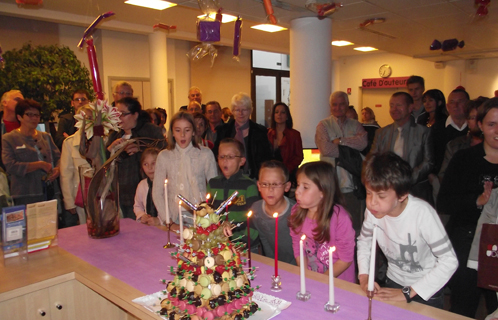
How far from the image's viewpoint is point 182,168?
2873 mm

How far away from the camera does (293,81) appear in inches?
224

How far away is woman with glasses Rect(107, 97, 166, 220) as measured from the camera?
10.9ft

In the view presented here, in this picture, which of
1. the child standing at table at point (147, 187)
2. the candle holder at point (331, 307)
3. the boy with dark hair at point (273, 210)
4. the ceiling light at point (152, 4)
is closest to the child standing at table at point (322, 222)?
the boy with dark hair at point (273, 210)

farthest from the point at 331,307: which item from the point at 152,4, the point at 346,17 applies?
the point at 346,17

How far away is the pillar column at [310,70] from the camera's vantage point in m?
5.48

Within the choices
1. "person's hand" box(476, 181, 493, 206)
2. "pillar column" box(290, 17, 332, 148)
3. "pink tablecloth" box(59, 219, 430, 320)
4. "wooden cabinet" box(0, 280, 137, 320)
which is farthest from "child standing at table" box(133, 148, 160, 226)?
"pillar column" box(290, 17, 332, 148)

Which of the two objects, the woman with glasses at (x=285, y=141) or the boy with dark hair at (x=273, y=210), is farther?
the woman with glasses at (x=285, y=141)

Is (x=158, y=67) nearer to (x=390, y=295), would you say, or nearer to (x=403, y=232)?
(x=403, y=232)

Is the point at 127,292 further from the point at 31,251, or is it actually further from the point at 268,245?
the point at 268,245

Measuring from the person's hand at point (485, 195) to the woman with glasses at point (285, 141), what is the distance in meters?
2.14

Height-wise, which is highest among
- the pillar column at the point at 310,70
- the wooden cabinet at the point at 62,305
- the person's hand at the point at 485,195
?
the pillar column at the point at 310,70

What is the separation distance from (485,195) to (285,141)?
2.38 meters

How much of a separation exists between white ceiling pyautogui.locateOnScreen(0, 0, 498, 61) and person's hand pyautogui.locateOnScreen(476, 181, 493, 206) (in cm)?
362

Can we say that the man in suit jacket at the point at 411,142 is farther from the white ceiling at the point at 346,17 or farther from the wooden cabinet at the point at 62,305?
the wooden cabinet at the point at 62,305
